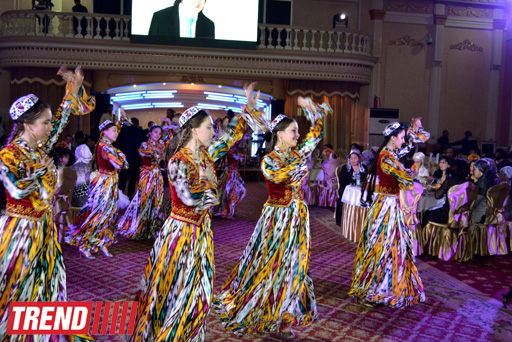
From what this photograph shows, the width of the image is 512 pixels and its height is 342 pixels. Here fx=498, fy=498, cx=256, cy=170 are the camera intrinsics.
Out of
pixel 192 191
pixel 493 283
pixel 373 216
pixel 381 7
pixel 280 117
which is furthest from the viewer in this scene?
pixel 381 7

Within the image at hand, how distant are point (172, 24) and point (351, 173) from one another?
7288 millimetres

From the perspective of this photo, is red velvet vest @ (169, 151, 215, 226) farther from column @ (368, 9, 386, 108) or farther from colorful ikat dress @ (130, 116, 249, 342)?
column @ (368, 9, 386, 108)

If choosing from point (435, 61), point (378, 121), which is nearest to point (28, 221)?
point (378, 121)

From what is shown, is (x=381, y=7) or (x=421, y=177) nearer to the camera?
(x=421, y=177)

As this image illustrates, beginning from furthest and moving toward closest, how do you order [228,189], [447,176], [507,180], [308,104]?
[228,189]
[507,180]
[447,176]
[308,104]

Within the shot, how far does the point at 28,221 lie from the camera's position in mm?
2910

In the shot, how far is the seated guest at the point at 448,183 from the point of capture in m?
6.29

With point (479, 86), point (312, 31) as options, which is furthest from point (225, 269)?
point (479, 86)

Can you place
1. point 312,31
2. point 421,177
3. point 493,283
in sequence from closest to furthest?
point 493,283, point 421,177, point 312,31

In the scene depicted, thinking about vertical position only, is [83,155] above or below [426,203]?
above

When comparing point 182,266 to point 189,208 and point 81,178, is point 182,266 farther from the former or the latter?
point 81,178

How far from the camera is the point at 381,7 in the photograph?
14.7 meters

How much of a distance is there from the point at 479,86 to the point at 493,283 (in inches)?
452

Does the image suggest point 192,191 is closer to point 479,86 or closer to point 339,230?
point 339,230
